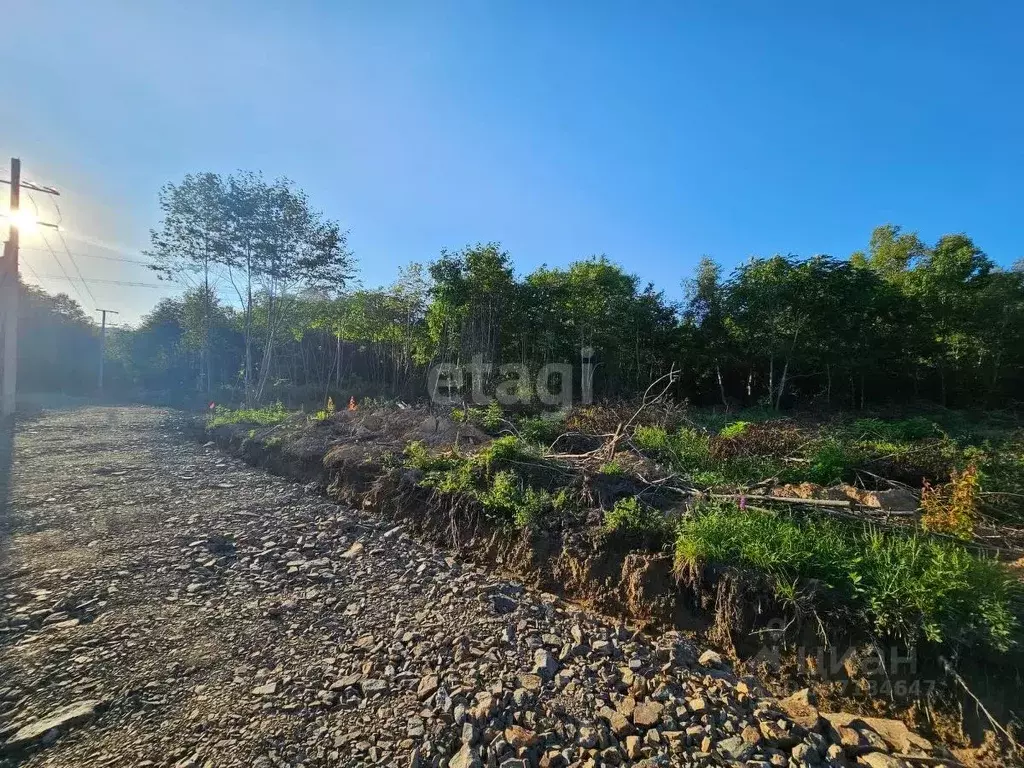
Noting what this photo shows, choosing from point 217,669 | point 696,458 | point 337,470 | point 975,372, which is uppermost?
point 975,372

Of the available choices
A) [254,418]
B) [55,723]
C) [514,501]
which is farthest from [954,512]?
[254,418]

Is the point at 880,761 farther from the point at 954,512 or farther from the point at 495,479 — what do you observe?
the point at 495,479

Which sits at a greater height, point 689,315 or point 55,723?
point 689,315

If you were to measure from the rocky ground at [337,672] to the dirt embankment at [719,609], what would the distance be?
0.65 feet

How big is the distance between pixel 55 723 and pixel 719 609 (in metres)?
3.66

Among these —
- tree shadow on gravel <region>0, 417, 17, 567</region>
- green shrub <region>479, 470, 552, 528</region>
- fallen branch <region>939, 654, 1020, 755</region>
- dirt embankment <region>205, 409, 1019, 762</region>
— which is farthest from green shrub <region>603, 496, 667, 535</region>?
tree shadow on gravel <region>0, 417, 17, 567</region>

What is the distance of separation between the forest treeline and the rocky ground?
26.8 ft

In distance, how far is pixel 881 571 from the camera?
2.63m

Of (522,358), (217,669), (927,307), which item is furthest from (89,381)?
(927,307)

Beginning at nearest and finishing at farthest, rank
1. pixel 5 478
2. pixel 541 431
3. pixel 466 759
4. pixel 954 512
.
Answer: pixel 466 759 → pixel 954 512 → pixel 5 478 → pixel 541 431

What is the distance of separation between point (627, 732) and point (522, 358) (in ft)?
37.7

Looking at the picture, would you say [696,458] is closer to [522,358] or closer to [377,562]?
[377,562]

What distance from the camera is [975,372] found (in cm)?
1270

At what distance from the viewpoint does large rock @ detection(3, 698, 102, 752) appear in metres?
1.98
